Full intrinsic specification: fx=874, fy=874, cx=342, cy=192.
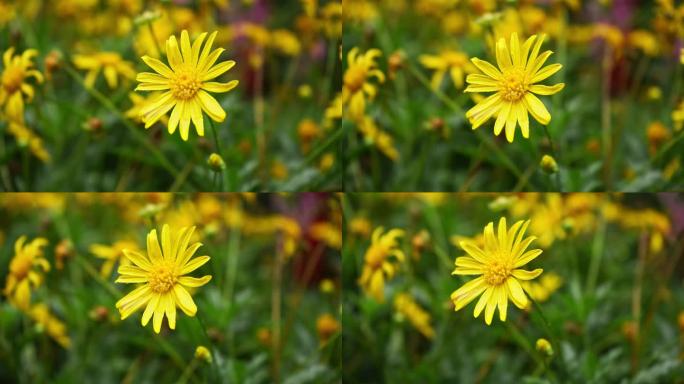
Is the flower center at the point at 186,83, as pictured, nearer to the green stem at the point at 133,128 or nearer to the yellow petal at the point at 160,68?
the yellow petal at the point at 160,68

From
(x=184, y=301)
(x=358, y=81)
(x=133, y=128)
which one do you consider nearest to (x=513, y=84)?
(x=358, y=81)

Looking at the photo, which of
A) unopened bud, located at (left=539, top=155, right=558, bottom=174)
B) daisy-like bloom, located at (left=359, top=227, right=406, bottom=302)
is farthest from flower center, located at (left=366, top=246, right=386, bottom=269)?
unopened bud, located at (left=539, top=155, right=558, bottom=174)

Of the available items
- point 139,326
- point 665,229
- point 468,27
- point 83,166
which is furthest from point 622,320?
point 83,166

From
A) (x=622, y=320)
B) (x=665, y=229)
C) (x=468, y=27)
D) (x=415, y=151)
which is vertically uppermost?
(x=468, y=27)

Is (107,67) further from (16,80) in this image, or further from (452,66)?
(452,66)

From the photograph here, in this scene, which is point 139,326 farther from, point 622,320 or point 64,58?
point 622,320

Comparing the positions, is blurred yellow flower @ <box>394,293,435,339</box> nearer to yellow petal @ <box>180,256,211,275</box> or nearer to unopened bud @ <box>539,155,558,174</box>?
unopened bud @ <box>539,155,558,174</box>

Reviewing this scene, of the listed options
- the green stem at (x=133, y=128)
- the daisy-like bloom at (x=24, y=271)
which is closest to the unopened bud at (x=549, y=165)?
the green stem at (x=133, y=128)

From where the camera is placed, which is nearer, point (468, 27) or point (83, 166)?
point (83, 166)
